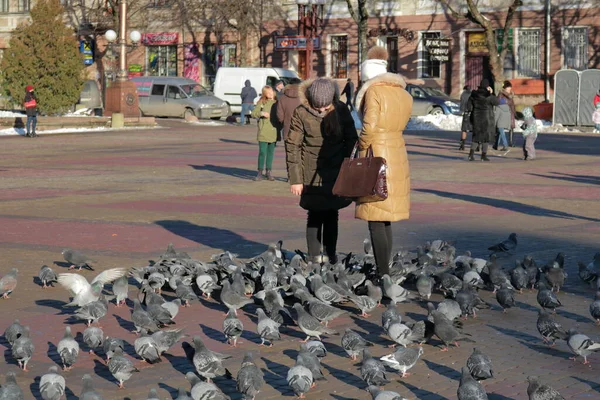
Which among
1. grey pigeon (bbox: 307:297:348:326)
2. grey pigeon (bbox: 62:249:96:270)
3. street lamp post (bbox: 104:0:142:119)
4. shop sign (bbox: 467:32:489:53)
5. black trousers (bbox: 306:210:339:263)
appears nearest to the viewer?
grey pigeon (bbox: 307:297:348:326)

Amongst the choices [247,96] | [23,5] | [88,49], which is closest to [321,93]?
[247,96]

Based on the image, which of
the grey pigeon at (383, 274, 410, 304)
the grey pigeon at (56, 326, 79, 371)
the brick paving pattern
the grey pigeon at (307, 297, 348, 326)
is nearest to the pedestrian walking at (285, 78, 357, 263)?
the grey pigeon at (383, 274, 410, 304)

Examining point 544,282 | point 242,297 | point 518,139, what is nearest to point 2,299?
point 242,297

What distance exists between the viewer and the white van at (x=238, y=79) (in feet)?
153

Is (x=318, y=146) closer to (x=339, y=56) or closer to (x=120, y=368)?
(x=120, y=368)

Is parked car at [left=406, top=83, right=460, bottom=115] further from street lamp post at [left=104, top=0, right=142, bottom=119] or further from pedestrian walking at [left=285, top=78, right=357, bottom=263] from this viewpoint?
pedestrian walking at [left=285, top=78, right=357, bottom=263]

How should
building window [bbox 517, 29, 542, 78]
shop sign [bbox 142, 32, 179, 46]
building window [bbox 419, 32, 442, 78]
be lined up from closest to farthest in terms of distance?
1. building window [bbox 517, 29, 542, 78]
2. building window [bbox 419, 32, 442, 78]
3. shop sign [bbox 142, 32, 179, 46]

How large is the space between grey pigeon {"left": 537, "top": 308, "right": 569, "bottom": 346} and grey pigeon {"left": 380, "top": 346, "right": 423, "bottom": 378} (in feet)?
3.73

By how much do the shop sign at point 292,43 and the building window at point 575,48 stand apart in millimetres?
11914

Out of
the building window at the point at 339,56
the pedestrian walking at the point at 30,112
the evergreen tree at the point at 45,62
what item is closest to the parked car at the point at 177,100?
the evergreen tree at the point at 45,62

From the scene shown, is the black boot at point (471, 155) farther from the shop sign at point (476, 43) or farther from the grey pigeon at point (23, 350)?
the shop sign at point (476, 43)

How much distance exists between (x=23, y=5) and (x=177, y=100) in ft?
67.5

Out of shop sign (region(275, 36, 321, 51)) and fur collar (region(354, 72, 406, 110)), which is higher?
shop sign (region(275, 36, 321, 51))

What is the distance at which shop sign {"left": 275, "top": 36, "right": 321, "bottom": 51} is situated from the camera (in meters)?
51.8
